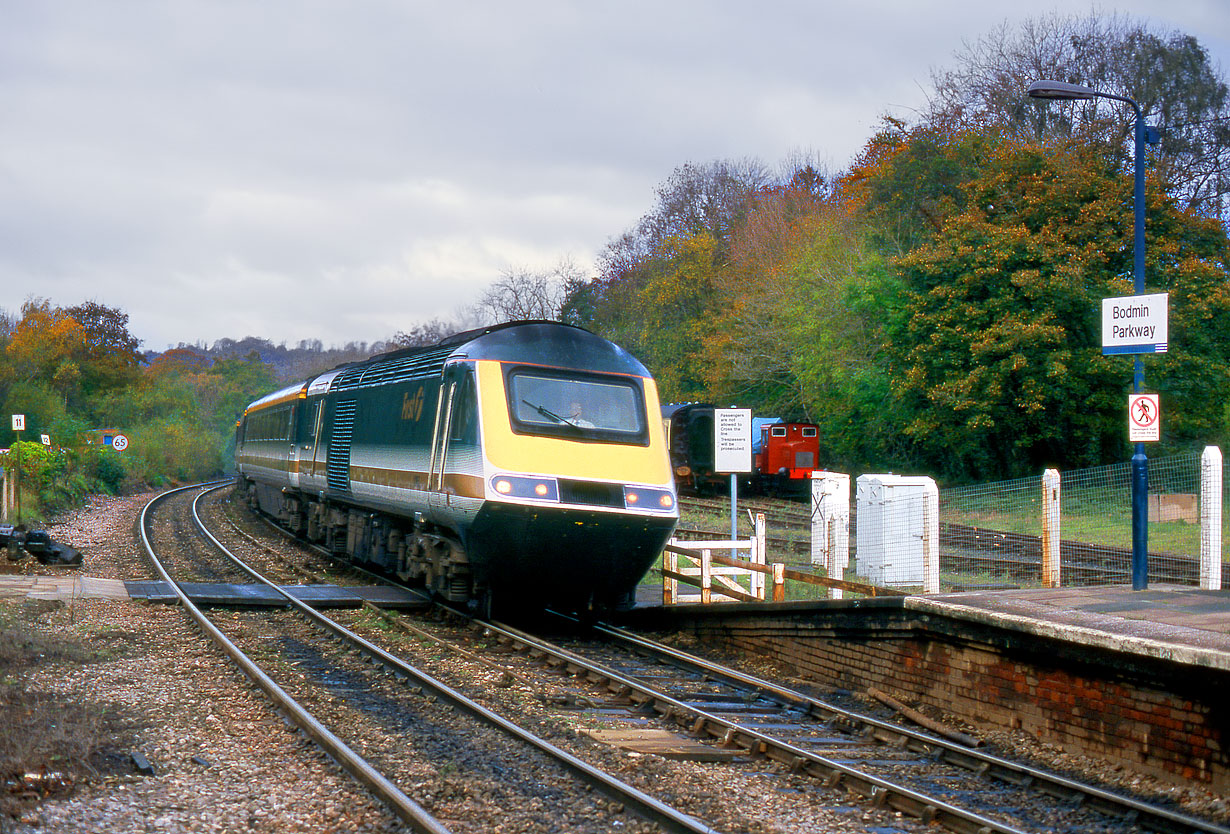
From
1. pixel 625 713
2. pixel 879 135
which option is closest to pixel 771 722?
pixel 625 713

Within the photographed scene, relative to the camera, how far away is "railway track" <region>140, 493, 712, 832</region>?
5.93m

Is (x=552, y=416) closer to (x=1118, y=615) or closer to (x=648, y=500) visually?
(x=648, y=500)

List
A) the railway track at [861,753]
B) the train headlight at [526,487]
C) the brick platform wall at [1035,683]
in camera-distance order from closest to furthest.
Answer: the railway track at [861,753] < the brick platform wall at [1035,683] < the train headlight at [526,487]

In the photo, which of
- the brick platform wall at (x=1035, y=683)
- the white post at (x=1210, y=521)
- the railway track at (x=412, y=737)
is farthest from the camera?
the white post at (x=1210, y=521)

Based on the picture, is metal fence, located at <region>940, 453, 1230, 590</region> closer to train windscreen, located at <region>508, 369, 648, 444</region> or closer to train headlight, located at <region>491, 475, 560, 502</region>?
train windscreen, located at <region>508, 369, 648, 444</region>

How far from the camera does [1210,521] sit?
30.5ft

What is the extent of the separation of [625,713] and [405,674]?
7.26 ft

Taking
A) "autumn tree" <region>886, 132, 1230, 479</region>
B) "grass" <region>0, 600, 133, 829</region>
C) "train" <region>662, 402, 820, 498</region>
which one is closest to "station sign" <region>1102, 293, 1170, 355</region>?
"grass" <region>0, 600, 133, 829</region>

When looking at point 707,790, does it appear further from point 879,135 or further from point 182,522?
point 879,135

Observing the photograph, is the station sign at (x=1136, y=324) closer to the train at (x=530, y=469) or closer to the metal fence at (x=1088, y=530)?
the metal fence at (x=1088, y=530)

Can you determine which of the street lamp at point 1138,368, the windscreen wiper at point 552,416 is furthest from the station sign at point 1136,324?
the windscreen wiper at point 552,416

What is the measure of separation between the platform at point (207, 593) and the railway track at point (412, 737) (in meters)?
1.45

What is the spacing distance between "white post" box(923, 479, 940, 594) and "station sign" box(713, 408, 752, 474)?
140 inches

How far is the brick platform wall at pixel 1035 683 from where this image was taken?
6.48 metres
